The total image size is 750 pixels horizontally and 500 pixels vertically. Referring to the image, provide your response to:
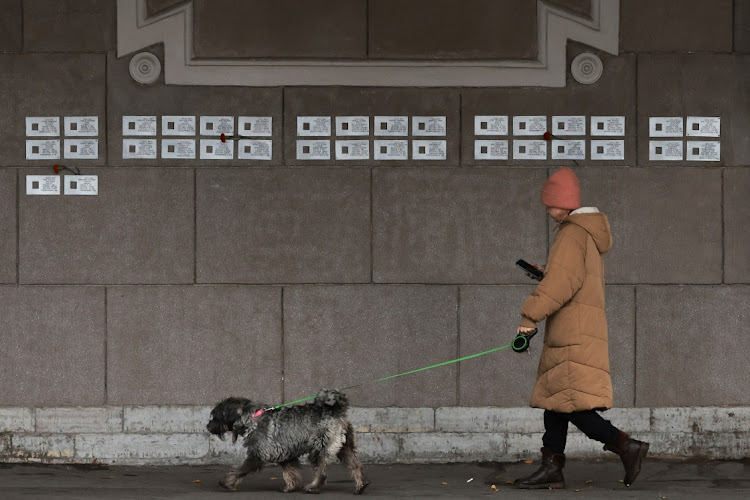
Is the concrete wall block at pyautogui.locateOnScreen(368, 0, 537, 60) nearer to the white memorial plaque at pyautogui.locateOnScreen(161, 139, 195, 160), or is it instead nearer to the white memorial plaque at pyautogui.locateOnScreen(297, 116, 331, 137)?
the white memorial plaque at pyautogui.locateOnScreen(297, 116, 331, 137)

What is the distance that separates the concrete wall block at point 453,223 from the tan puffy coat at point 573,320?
134 centimetres

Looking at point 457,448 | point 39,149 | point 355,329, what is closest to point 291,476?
point 355,329

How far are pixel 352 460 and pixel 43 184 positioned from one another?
330cm

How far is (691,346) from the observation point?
8695 millimetres

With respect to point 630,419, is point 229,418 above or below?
above

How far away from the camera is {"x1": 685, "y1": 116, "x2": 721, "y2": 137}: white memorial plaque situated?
864cm

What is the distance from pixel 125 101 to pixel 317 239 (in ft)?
5.89

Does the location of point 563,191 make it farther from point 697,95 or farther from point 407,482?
point 407,482

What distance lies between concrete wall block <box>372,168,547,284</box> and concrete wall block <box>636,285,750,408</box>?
1.05m

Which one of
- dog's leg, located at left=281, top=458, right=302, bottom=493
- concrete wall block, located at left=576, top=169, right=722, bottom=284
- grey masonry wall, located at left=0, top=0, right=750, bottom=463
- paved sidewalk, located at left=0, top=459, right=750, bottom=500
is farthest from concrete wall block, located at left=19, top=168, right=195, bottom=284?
concrete wall block, located at left=576, top=169, right=722, bottom=284

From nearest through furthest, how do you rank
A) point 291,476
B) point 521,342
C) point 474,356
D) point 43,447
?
point 521,342 → point 291,476 → point 474,356 → point 43,447

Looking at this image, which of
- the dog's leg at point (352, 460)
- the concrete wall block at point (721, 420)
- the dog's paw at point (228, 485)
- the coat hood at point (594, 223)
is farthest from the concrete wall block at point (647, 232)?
the dog's paw at point (228, 485)

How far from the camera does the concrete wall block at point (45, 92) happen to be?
8.59 meters

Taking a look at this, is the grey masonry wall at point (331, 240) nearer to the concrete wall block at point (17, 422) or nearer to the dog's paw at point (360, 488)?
the concrete wall block at point (17, 422)
